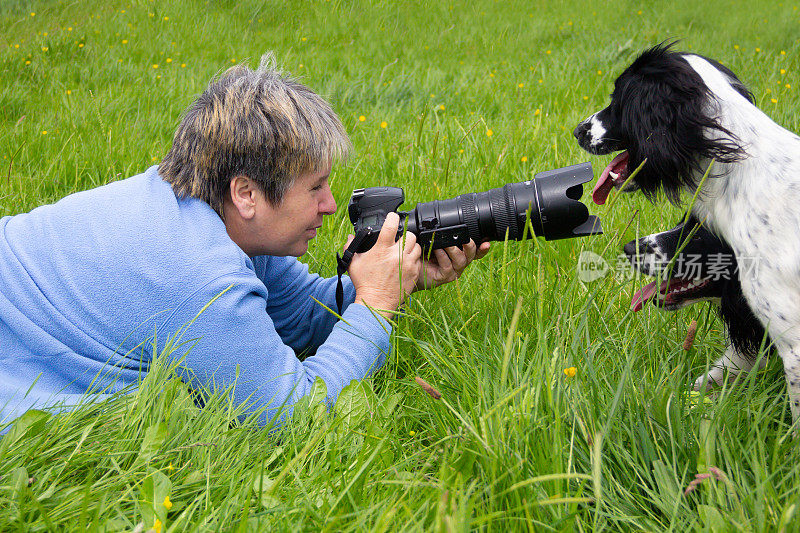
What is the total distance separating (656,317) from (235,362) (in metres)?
1.26

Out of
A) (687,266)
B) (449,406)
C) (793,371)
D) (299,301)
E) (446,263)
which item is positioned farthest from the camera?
(299,301)

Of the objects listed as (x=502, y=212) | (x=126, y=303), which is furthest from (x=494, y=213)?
(x=126, y=303)

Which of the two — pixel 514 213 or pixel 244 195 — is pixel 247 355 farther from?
pixel 514 213

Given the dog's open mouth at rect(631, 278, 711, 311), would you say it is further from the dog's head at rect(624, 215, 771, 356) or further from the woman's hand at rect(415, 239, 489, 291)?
the woman's hand at rect(415, 239, 489, 291)

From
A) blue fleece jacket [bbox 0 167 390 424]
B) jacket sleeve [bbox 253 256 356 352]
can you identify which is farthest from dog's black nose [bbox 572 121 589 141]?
blue fleece jacket [bbox 0 167 390 424]

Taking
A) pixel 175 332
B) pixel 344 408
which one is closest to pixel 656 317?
pixel 344 408

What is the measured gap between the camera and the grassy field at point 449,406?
4.34ft

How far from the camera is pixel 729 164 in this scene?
1739 mm

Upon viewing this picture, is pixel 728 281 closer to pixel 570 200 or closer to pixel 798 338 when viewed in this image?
pixel 798 338

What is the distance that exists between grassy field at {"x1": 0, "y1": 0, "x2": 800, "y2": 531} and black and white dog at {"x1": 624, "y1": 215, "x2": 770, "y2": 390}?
8 centimetres

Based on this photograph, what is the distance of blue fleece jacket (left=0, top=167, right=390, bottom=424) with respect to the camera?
1.66m

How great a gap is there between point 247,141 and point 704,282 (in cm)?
132

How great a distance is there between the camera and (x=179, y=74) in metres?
5.03

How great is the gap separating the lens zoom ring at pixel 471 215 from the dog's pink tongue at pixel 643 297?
48 cm
